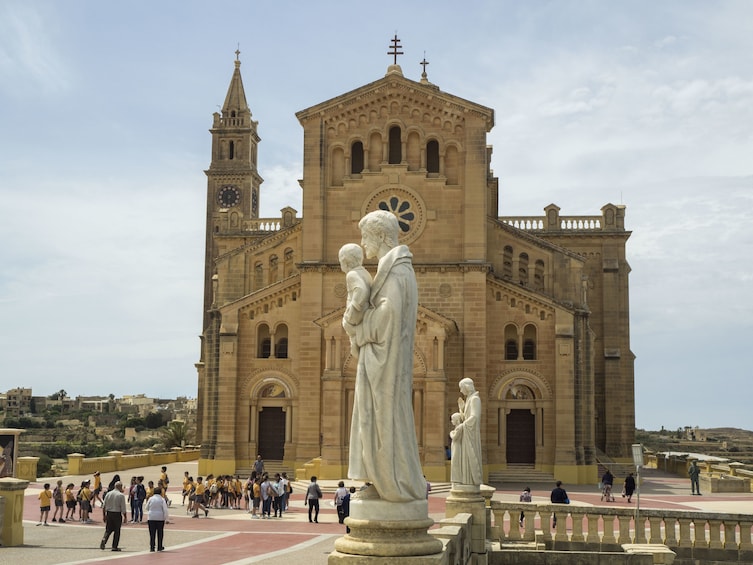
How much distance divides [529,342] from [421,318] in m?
6.35

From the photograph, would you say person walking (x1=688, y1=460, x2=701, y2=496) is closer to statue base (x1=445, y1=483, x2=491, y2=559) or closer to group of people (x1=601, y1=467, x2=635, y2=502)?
group of people (x1=601, y1=467, x2=635, y2=502)

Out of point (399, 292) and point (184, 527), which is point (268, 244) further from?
point (399, 292)

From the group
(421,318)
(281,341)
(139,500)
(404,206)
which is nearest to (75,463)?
(281,341)

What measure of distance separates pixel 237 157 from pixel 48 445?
33711 millimetres

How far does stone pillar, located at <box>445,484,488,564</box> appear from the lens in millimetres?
16203

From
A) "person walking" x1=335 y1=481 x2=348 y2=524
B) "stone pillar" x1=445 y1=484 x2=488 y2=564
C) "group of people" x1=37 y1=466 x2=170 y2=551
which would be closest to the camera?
"stone pillar" x1=445 y1=484 x2=488 y2=564

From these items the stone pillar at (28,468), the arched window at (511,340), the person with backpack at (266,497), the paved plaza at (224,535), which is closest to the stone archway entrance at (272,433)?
the paved plaza at (224,535)

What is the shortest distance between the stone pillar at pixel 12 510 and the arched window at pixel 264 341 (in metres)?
23.0

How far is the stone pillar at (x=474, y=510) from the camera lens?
16203 mm

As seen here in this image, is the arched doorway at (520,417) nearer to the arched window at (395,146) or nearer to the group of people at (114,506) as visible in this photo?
the arched window at (395,146)

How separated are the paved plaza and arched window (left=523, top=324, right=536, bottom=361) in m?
7.42

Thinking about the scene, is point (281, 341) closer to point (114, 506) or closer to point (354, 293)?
point (114, 506)

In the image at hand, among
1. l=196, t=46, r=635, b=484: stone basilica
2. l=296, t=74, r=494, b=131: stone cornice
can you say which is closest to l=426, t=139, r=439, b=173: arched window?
l=196, t=46, r=635, b=484: stone basilica

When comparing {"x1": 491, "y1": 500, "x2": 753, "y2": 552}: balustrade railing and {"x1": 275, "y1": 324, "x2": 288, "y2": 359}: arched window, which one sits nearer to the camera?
{"x1": 491, "y1": 500, "x2": 753, "y2": 552}: balustrade railing
